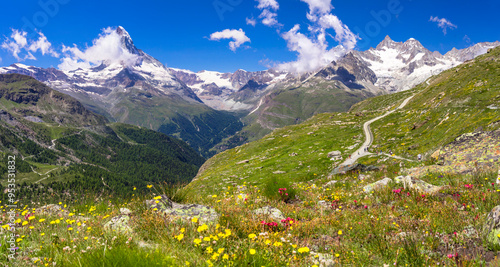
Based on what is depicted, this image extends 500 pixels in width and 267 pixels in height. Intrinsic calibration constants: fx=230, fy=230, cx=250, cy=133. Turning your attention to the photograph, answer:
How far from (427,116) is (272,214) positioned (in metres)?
60.9

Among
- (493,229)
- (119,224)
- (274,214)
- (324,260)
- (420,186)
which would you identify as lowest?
(324,260)

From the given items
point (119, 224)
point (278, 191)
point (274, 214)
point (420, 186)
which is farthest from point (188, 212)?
point (420, 186)

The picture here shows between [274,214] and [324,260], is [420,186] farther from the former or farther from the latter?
[324,260]

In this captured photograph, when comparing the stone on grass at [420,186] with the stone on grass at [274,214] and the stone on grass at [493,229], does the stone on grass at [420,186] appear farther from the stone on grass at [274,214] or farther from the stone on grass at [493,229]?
the stone on grass at [274,214]

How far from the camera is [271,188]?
1116cm

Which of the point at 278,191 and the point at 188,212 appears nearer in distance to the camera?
the point at 188,212

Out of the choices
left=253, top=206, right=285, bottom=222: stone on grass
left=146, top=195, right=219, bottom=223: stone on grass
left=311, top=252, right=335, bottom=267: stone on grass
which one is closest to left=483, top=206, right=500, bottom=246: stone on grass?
left=311, top=252, right=335, bottom=267: stone on grass


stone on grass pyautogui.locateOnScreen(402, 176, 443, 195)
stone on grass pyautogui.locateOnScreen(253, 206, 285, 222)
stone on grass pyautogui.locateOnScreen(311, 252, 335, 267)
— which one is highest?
stone on grass pyautogui.locateOnScreen(402, 176, 443, 195)

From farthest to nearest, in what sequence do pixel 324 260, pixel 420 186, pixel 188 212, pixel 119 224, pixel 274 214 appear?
pixel 420 186 → pixel 274 214 → pixel 188 212 → pixel 119 224 → pixel 324 260

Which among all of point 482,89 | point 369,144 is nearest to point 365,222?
point 369,144

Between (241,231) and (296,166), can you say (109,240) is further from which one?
(296,166)

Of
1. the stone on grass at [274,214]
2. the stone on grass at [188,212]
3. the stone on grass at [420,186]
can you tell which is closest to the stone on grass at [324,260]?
the stone on grass at [274,214]

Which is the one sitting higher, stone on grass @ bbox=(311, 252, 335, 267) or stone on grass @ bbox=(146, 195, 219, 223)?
stone on grass @ bbox=(146, 195, 219, 223)

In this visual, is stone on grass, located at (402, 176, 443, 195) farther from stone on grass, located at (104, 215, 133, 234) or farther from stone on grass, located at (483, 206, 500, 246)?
stone on grass, located at (104, 215, 133, 234)
